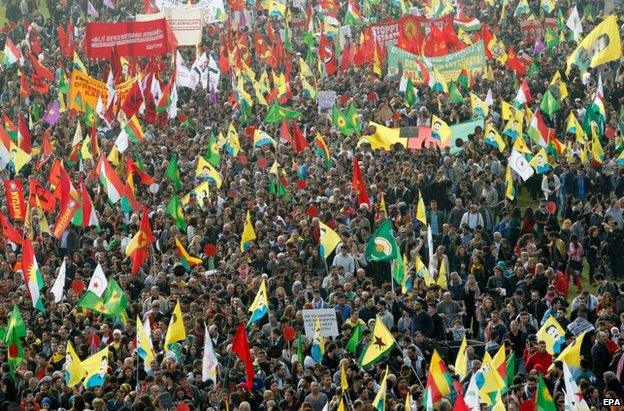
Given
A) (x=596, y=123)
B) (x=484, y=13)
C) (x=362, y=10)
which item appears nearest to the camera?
(x=596, y=123)

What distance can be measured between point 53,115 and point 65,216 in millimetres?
9498

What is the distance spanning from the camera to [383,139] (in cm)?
3516

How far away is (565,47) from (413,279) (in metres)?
16.7

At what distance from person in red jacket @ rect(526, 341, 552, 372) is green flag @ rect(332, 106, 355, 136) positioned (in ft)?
48.9

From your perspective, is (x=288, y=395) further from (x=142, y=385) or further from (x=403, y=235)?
(x=403, y=235)

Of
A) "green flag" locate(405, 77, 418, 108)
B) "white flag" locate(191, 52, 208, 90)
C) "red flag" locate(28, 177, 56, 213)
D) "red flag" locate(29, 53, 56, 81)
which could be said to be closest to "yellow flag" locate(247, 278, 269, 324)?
"red flag" locate(28, 177, 56, 213)

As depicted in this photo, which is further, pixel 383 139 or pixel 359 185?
pixel 383 139

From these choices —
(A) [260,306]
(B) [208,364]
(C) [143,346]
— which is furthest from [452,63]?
(B) [208,364]

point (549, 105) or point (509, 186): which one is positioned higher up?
point (509, 186)

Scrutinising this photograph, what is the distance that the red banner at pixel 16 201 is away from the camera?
3144 cm

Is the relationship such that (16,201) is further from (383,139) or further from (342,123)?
(342,123)

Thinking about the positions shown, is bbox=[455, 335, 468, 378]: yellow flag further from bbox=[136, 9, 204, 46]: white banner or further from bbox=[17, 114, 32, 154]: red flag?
bbox=[136, 9, 204, 46]: white banner

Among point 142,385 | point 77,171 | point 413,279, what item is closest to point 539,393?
point 142,385

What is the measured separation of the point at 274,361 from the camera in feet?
74.8
